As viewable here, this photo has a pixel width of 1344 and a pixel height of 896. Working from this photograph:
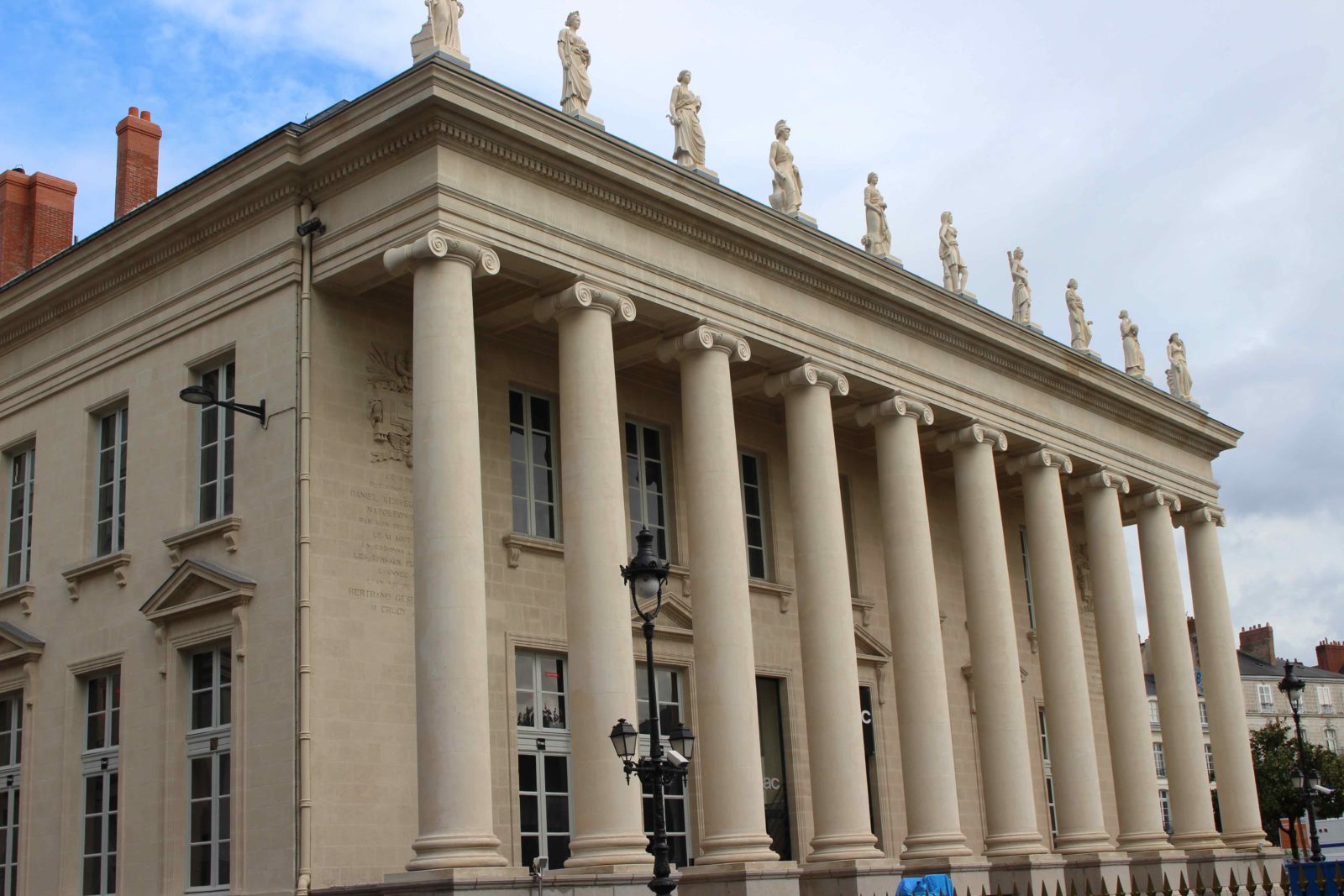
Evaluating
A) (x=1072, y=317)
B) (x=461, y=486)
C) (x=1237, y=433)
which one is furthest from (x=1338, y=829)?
(x=461, y=486)

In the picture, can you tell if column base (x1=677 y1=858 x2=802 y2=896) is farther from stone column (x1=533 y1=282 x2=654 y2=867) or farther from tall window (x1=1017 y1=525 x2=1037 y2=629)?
tall window (x1=1017 y1=525 x2=1037 y2=629)

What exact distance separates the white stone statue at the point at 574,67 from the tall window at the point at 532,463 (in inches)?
191

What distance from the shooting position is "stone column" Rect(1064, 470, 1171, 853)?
1245 inches

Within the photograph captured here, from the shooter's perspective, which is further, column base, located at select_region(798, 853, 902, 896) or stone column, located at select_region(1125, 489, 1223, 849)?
stone column, located at select_region(1125, 489, 1223, 849)

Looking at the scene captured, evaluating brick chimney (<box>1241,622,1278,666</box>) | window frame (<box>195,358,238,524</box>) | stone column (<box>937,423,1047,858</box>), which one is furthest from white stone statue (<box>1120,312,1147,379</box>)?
brick chimney (<box>1241,622,1278,666</box>)

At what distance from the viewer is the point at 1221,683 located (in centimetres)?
3631

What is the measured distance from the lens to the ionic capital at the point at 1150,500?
35.5 m

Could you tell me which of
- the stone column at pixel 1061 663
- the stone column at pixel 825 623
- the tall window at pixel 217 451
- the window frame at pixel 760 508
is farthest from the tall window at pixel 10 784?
the stone column at pixel 1061 663

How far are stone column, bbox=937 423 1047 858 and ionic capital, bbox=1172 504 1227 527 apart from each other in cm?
938

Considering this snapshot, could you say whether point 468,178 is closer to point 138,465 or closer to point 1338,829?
point 138,465

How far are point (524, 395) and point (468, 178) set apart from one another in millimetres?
5126

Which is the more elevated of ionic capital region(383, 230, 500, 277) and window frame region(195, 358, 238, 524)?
ionic capital region(383, 230, 500, 277)

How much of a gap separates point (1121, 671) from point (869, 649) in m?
6.01

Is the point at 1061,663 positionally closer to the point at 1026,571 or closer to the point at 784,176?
the point at 1026,571
